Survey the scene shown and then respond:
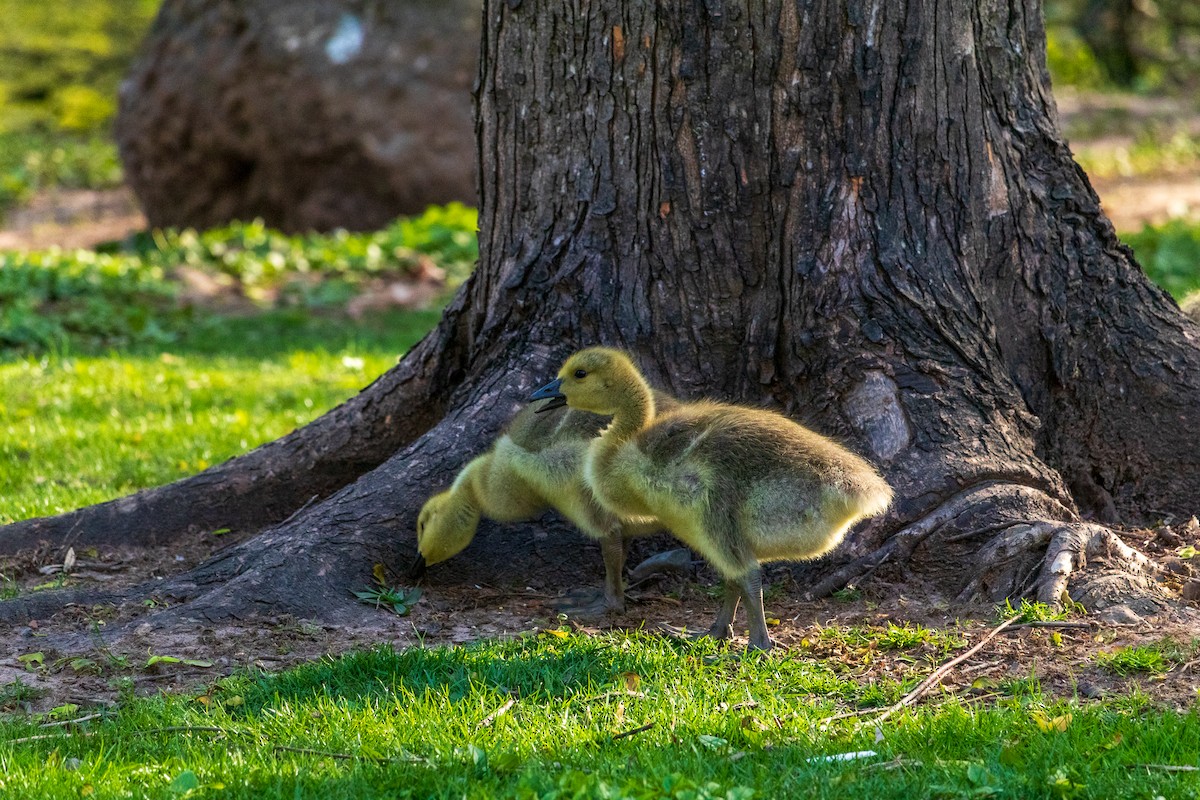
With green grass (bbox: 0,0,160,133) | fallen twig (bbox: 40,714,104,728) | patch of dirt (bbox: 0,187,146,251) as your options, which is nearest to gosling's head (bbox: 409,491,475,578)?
fallen twig (bbox: 40,714,104,728)

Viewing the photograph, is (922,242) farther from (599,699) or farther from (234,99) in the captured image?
(234,99)

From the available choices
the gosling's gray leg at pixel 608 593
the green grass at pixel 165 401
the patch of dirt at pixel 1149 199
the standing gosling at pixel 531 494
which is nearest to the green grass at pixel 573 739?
the gosling's gray leg at pixel 608 593

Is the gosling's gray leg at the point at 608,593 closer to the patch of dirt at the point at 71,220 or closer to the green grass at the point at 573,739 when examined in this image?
the green grass at the point at 573,739

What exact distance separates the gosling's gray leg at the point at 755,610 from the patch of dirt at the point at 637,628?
92 mm

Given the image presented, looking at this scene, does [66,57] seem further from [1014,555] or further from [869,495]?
[869,495]

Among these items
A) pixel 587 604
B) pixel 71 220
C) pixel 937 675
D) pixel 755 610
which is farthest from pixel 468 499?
pixel 71 220

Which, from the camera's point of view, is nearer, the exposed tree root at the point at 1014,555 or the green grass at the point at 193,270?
the exposed tree root at the point at 1014,555

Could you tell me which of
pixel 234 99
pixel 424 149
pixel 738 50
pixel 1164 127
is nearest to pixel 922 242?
pixel 738 50

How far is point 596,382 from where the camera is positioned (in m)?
4.94

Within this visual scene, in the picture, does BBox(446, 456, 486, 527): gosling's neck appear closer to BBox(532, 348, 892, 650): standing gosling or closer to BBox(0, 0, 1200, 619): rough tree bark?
BBox(0, 0, 1200, 619): rough tree bark

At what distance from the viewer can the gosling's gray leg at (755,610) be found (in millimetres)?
4695

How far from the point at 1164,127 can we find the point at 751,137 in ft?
57.2

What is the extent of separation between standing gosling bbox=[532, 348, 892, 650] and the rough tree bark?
26.6 inches

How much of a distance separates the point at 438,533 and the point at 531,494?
40cm
